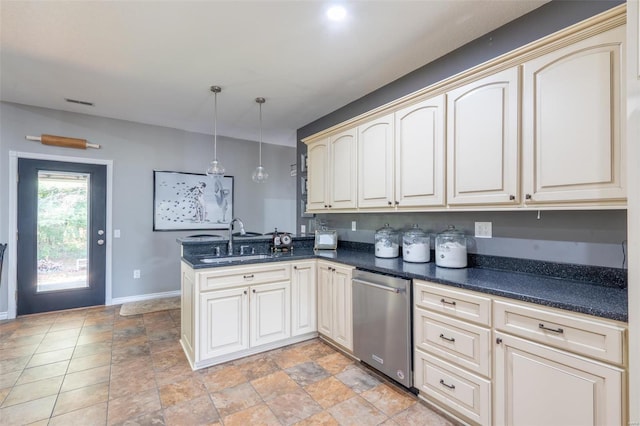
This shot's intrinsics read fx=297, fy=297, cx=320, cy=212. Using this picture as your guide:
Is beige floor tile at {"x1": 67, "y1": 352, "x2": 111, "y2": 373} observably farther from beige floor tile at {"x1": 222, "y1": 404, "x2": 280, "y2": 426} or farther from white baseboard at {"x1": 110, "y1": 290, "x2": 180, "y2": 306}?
white baseboard at {"x1": 110, "y1": 290, "x2": 180, "y2": 306}

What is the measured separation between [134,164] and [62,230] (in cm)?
123

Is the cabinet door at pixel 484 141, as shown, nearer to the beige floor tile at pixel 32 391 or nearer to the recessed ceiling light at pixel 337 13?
the recessed ceiling light at pixel 337 13

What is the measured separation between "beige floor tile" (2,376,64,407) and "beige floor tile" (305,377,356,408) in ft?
6.07

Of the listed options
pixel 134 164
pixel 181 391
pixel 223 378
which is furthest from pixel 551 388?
pixel 134 164

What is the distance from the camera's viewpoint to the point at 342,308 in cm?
268

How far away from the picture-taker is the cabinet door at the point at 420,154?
2.23 m

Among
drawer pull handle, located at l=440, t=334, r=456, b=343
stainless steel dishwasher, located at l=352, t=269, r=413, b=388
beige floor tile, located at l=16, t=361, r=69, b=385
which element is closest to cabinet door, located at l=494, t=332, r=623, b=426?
drawer pull handle, located at l=440, t=334, r=456, b=343

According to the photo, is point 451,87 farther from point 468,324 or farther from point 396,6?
point 468,324

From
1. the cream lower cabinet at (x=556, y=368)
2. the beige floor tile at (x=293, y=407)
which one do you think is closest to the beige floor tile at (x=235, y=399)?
the beige floor tile at (x=293, y=407)

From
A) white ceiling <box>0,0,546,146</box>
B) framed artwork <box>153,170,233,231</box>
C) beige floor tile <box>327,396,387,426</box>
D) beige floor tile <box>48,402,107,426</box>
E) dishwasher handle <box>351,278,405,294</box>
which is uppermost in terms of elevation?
white ceiling <box>0,0,546,146</box>

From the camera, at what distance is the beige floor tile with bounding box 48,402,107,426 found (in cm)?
182

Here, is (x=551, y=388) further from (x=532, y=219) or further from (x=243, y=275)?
(x=243, y=275)

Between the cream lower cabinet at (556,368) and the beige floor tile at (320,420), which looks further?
the beige floor tile at (320,420)

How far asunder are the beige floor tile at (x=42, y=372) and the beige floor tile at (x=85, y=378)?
0.14 meters
